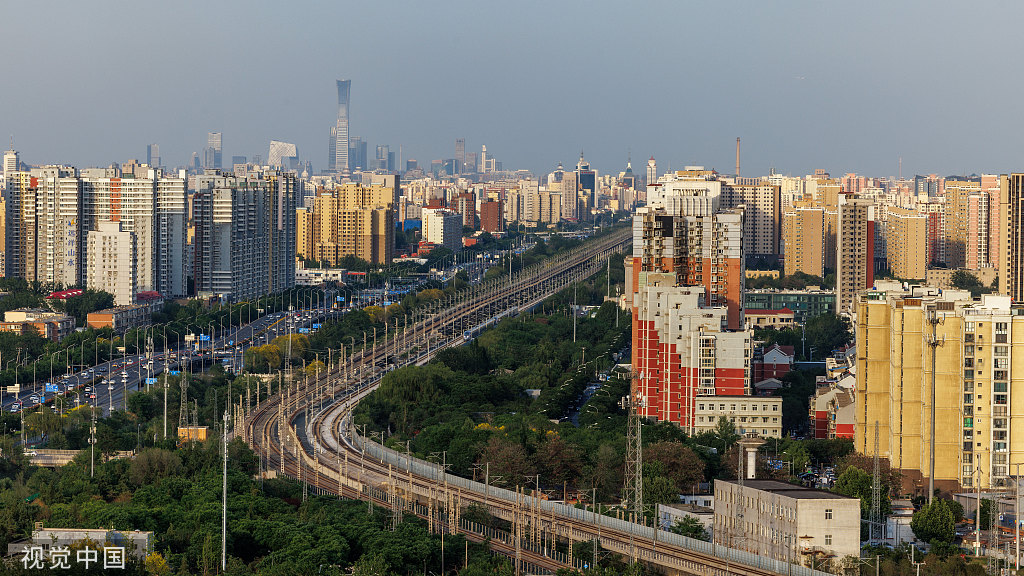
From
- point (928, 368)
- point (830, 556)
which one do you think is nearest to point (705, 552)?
point (830, 556)

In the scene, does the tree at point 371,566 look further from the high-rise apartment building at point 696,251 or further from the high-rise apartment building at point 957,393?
the high-rise apartment building at point 696,251

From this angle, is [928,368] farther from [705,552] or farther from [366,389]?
[366,389]

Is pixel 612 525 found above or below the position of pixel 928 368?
below

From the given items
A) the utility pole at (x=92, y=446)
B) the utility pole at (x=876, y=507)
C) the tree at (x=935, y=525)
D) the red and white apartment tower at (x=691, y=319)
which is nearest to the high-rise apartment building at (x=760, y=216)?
the red and white apartment tower at (x=691, y=319)

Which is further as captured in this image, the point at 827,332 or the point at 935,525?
the point at 827,332

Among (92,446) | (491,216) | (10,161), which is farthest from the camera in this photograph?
(491,216)

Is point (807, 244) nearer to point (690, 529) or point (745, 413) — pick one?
point (745, 413)

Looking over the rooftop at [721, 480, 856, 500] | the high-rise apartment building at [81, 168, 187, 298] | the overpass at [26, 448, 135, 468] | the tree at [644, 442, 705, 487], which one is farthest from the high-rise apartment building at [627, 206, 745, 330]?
the high-rise apartment building at [81, 168, 187, 298]

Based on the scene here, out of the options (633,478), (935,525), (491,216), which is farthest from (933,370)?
(491,216)
